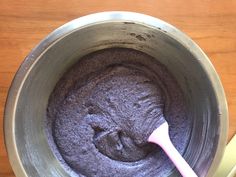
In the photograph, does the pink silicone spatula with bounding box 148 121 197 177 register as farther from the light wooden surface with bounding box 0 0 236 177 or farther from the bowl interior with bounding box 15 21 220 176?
the light wooden surface with bounding box 0 0 236 177

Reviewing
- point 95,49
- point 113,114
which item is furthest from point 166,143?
point 95,49

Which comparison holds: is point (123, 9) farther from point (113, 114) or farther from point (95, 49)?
point (113, 114)

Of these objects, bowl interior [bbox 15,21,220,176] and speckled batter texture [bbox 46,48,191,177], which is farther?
speckled batter texture [bbox 46,48,191,177]

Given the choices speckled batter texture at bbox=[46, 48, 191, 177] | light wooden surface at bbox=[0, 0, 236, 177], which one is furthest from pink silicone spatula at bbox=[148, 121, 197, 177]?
light wooden surface at bbox=[0, 0, 236, 177]

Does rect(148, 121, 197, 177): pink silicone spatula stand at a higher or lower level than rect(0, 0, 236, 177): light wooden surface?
lower

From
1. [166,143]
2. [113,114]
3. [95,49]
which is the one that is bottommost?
[166,143]

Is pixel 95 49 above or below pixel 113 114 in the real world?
above
